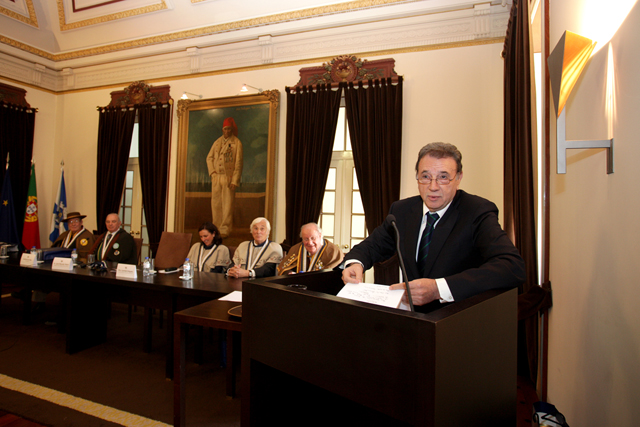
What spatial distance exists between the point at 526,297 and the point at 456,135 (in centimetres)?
264

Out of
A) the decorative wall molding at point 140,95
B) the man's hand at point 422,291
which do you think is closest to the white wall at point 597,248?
the man's hand at point 422,291

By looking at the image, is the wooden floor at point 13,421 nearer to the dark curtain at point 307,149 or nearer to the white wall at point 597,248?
the white wall at point 597,248

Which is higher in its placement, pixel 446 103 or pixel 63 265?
pixel 446 103

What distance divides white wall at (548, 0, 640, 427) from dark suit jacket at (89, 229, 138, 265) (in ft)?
16.0

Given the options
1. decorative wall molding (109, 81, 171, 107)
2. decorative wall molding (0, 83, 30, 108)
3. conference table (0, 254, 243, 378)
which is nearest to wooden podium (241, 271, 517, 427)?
conference table (0, 254, 243, 378)

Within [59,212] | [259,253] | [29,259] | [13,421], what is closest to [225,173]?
[259,253]

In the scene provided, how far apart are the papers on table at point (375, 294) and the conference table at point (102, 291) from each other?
2.04 metres

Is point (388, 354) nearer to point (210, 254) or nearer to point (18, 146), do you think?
point (210, 254)

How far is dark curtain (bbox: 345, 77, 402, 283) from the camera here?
4.80 meters

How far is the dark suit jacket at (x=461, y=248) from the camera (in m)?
1.15

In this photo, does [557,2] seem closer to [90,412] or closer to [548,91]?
[548,91]

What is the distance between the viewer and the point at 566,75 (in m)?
1.62

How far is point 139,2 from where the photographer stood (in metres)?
5.97

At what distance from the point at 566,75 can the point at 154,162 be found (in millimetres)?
6005
